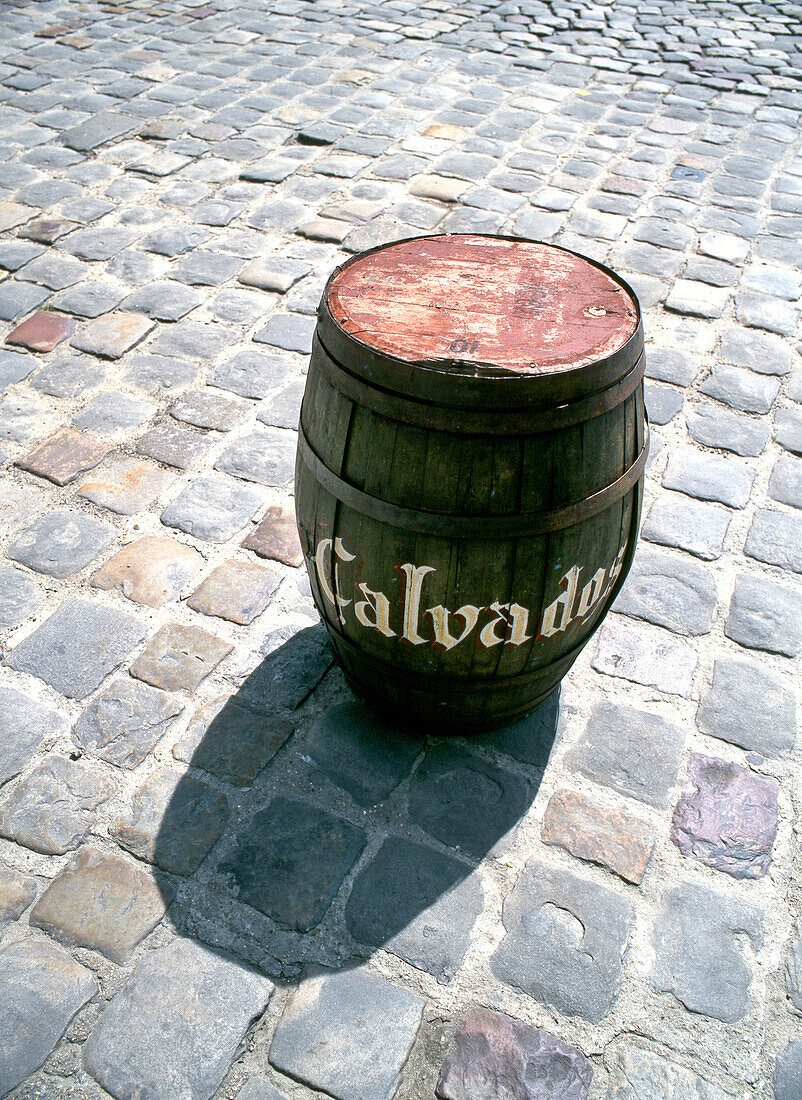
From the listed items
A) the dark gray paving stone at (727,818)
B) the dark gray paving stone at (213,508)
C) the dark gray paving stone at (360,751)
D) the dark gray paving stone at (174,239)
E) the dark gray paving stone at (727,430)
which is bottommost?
the dark gray paving stone at (360,751)

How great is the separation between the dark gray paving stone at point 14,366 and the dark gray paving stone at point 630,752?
8.38ft

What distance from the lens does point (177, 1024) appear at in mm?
1748

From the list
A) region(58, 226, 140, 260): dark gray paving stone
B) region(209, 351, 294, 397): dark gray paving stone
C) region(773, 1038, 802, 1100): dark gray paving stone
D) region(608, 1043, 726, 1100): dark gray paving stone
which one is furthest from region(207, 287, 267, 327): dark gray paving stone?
region(773, 1038, 802, 1100): dark gray paving stone

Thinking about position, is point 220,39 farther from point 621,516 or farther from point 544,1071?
point 544,1071

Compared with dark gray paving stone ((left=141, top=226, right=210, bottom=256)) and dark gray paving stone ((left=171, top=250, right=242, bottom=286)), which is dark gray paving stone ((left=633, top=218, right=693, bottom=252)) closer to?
dark gray paving stone ((left=171, top=250, right=242, bottom=286))

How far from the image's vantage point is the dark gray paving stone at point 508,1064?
5.53 ft

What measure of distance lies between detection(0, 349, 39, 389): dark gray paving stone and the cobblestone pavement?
2cm

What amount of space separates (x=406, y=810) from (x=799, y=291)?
330 cm

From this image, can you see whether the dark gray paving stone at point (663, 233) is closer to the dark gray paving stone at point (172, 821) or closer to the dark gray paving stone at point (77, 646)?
the dark gray paving stone at point (77, 646)

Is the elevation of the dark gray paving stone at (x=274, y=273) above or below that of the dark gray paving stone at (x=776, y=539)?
above

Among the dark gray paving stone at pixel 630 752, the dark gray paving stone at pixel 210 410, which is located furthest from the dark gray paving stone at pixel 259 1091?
the dark gray paving stone at pixel 210 410

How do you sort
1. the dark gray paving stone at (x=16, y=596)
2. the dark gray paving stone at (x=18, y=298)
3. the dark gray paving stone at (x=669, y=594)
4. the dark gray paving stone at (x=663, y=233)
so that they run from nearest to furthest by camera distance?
1. the dark gray paving stone at (x=16, y=596)
2. the dark gray paving stone at (x=669, y=594)
3. the dark gray paving stone at (x=18, y=298)
4. the dark gray paving stone at (x=663, y=233)

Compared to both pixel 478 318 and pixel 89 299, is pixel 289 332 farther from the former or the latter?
pixel 478 318

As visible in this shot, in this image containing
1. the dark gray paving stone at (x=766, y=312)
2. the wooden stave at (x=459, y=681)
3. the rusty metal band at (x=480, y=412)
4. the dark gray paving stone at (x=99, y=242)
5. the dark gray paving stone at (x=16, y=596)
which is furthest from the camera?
the dark gray paving stone at (x=99, y=242)
